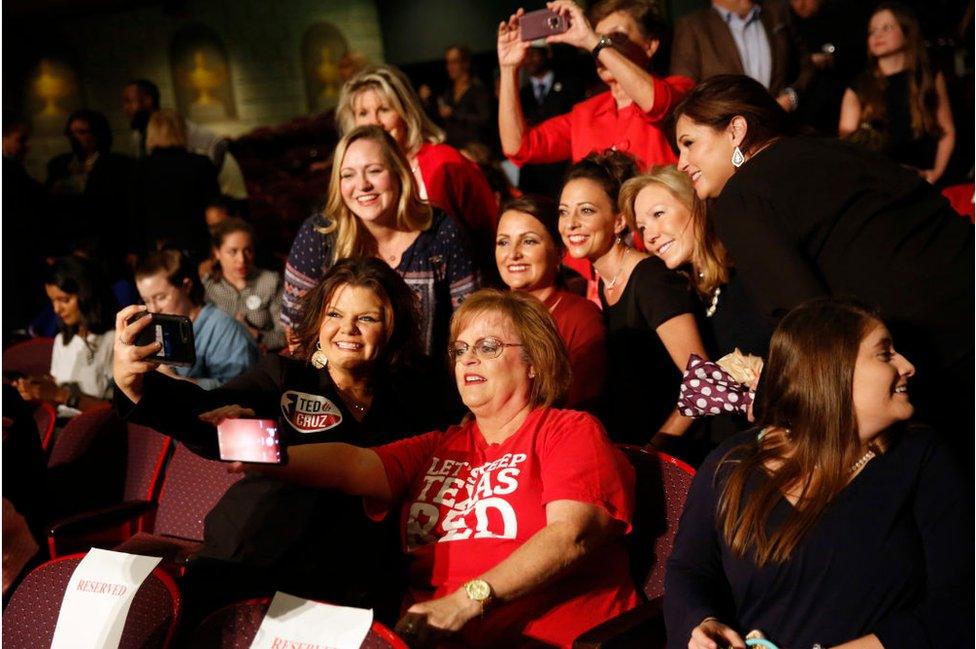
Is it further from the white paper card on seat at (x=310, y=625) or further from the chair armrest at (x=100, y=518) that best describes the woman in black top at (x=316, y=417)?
the chair armrest at (x=100, y=518)

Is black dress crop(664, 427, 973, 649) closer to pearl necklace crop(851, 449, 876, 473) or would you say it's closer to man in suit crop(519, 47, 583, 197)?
pearl necklace crop(851, 449, 876, 473)

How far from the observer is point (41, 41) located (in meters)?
8.24

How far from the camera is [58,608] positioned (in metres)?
2.11

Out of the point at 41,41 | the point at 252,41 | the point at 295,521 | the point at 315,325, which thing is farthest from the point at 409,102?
the point at 41,41

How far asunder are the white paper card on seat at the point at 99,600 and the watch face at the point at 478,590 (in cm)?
59

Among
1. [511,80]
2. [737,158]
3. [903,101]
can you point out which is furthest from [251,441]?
[903,101]

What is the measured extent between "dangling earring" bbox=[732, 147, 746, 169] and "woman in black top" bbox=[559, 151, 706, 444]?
49cm

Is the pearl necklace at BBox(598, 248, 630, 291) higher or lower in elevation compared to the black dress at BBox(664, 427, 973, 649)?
higher

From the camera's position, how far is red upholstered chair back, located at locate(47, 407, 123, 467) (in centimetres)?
342

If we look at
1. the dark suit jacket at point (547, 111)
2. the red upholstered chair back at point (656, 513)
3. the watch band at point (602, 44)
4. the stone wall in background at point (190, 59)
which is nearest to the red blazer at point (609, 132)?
the watch band at point (602, 44)

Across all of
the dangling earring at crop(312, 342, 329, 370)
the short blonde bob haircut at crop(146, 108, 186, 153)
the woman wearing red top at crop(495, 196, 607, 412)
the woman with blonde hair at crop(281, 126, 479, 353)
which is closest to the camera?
the dangling earring at crop(312, 342, 329, 370)

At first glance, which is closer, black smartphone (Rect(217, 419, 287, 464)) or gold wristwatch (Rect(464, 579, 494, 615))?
black smartphone (Rect(217, 419, 287, 464))

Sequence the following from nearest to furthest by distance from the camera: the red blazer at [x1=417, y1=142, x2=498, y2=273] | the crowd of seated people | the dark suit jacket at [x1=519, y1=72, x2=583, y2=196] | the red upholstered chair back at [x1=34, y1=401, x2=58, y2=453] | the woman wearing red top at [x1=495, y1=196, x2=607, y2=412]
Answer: the crowd of seated people
the woman wearing red top at [x1=495, y1=196, x2=607, y2=412]
the red blazer at [x1=417, y1=142, x2=498, y2=273]
the red upholstered chair back at [x1=34, y1=401, x2=58, y2=453]
the dark suit jacket at [x1=519, y1=72, x2=583, y2=196]

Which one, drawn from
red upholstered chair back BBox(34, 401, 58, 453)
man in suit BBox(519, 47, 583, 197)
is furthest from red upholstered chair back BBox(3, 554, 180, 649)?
man in suit BBox(519, 47, 583, 197)
